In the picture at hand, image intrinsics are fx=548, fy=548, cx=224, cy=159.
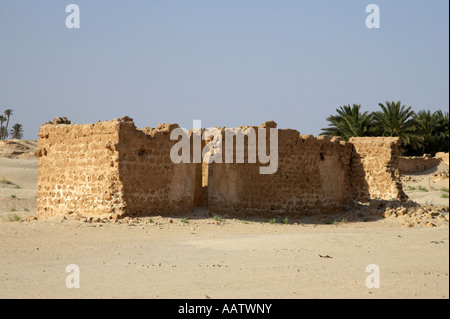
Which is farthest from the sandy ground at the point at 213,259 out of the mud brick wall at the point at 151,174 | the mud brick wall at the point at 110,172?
the mud brick wall at the point at 110,172

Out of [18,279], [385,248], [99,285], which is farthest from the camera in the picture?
[385,248]

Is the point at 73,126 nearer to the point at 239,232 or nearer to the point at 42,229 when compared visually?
the point at 42,229

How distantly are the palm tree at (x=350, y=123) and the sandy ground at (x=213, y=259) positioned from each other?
20.8 metres

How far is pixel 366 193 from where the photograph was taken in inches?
688

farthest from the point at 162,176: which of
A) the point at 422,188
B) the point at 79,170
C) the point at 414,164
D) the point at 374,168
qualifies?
the point at 414,164

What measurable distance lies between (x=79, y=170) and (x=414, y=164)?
2329 cm

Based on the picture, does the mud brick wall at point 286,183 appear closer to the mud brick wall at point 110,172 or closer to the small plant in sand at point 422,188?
the mud brick wall at point 110,172

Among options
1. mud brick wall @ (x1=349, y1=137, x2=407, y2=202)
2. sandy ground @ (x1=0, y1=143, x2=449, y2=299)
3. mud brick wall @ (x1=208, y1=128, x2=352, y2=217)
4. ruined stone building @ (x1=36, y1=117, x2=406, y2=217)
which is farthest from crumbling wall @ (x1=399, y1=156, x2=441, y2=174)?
sandy ground @ (x1=0, y1=143, x2=449, y2=299)

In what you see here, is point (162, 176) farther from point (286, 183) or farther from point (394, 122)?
point (394, 122)

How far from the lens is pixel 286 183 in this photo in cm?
1473

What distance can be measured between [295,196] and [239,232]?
10.9 feet

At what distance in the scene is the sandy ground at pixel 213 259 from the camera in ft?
21.5

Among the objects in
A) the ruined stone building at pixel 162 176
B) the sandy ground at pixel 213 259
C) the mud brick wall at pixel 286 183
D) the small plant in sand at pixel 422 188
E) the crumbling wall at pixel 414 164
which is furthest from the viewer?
the crumbling wall at pixel 414 164
